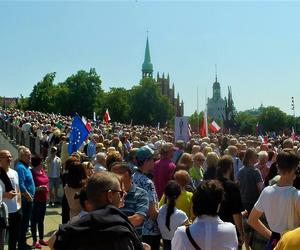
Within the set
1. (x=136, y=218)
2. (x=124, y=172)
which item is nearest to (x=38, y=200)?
(x=124, y=172)

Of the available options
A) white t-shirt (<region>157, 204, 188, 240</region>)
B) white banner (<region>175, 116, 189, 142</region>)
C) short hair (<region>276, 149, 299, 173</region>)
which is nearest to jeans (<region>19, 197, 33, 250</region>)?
white t-shirt (<region>157, 204, 188, 240</region>)

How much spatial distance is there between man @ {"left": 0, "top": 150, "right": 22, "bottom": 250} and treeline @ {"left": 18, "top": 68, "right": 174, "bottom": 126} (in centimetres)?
10188

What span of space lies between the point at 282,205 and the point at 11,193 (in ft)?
14.7

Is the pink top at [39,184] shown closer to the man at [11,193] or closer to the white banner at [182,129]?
the man at [11,193]

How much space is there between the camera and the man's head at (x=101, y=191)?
386 centimetres

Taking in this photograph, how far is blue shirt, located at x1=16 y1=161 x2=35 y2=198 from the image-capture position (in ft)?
31.2

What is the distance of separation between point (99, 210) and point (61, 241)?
1.02 feet

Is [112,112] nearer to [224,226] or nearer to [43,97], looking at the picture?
[43,97]

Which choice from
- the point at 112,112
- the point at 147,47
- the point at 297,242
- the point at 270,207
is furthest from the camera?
the point at 147,47

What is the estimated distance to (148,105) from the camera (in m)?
114

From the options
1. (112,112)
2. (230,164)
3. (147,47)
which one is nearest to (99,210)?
(230,164)

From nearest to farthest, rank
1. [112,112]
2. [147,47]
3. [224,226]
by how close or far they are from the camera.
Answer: [224,226] → [112,112] → [147,47]

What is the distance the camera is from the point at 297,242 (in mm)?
2688

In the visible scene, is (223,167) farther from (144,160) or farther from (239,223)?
(144,160)
